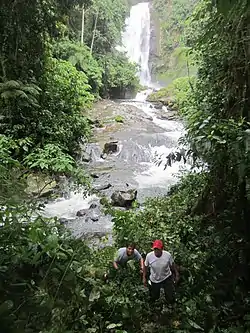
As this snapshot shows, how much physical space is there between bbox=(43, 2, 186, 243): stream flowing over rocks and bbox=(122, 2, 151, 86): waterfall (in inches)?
387

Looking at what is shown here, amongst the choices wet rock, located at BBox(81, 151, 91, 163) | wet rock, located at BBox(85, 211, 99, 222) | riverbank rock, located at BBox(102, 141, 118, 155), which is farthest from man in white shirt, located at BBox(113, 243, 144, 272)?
riverbank rock, located at BBox(102, 141, 118, 155)

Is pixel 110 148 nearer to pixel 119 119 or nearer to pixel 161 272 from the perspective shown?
pixel 119 119

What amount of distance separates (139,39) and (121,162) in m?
22.5

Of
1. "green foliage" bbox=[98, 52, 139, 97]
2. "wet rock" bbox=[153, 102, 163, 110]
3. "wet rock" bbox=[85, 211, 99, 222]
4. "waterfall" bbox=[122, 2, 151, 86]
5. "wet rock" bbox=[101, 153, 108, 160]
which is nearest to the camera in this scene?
"wet rock" bbox=[85, 211, 99, 222]

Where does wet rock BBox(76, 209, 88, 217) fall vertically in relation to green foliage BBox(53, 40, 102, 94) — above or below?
below

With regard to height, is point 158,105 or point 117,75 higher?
point 117,75

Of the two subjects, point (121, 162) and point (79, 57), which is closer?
point (121, 162)

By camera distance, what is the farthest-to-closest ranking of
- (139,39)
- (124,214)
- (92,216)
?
(139,39) → (92,216) → (124,214)

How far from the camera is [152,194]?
1048 centimetres

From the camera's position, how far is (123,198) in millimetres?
9516

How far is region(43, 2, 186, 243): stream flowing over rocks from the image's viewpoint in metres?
9.05

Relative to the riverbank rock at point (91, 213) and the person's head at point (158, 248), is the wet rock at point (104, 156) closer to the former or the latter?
the riverbank rock at point (91, 213)

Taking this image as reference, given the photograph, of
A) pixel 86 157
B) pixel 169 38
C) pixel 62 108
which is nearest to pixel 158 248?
pixel 62 108

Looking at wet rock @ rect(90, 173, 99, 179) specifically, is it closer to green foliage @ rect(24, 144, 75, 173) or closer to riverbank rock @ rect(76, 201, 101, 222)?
riverbank rock @ rect(76, 201, 101, 222)
